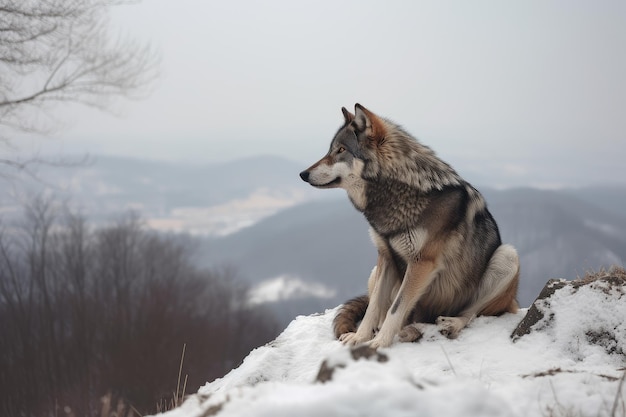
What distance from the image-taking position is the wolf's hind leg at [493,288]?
20.3ft

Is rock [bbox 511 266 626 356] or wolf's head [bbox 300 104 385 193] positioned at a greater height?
wolf's head [bbox 300 104 385 193]

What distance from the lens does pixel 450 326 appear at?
20.0 feet

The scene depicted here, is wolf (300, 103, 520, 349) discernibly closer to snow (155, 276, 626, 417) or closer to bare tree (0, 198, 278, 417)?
snow (155, 276, 626, 417)

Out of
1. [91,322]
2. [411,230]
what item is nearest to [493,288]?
[411,230]

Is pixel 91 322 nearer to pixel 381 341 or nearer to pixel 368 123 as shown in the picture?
pixel 381 341

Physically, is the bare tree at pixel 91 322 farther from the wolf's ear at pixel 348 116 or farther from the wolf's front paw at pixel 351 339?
the wolf's ear at pixel 348 116

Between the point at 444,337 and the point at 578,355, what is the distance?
1.39 meters

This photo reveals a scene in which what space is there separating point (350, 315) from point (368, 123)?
255cm

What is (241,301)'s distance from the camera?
82.8 m

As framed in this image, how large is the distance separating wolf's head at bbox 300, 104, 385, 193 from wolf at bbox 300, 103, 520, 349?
0.01 meters

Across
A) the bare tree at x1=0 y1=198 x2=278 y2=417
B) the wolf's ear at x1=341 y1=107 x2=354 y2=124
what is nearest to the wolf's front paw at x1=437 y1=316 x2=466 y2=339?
the wolf's ear at x1=341 y1=107 x2=354 y2=124

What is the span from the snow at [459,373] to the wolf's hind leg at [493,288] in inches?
4.7

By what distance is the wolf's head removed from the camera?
585cm

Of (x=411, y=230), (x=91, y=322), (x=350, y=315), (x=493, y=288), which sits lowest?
(x=91, y=322)
